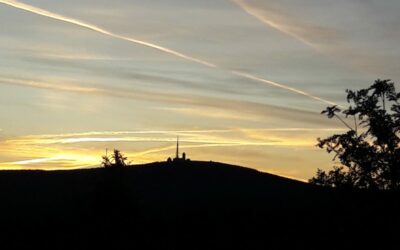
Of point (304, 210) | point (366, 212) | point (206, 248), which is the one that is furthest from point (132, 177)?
point (366, 212)

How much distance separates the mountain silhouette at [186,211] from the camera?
48844 mm

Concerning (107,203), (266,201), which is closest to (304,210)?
(266,201)

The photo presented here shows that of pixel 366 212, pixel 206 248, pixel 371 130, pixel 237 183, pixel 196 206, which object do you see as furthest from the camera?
pixel 237 183

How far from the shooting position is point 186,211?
252ft

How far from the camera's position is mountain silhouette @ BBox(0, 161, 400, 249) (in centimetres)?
4884

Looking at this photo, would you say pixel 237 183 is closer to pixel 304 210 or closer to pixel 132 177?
pixel 132 177

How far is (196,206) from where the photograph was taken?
8181 cm

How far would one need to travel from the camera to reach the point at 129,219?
194ft

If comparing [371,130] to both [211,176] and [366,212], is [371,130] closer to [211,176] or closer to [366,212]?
[366,212]

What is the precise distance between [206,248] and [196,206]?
29.2m

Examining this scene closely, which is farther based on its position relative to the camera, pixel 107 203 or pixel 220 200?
pixel 220 200

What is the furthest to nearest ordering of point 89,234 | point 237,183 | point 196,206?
1. point 237,183
2. point 196,206
3. point 89,234

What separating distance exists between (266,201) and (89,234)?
105ft

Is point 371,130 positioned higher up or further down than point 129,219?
higher up
